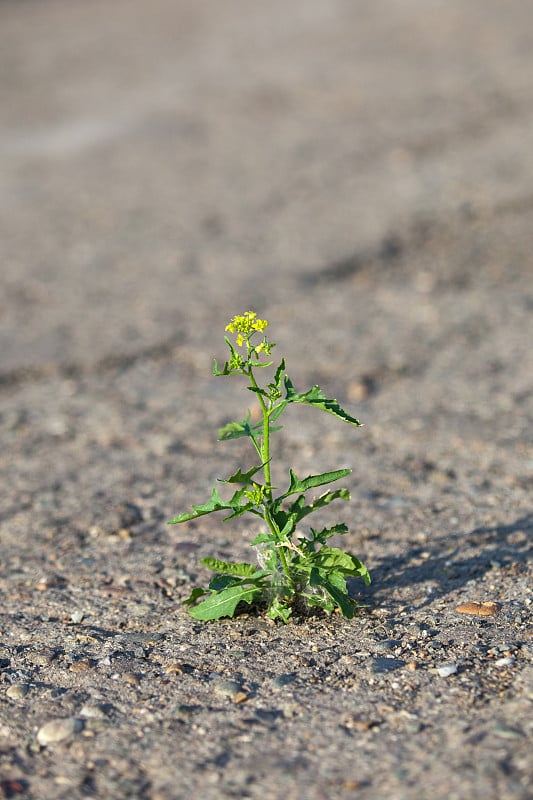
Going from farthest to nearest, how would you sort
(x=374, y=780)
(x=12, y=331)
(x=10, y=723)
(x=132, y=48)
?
1. (x=132, y=48)
2. (x=12, y=331)
3. (x=10, y=723)
4. (x=374, y=780)

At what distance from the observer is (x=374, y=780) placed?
1928mm

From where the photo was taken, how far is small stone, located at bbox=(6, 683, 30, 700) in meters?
2.30

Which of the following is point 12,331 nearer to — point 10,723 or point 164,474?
point 164,474

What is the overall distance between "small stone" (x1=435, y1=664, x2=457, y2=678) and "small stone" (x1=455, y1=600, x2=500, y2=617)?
284 mm

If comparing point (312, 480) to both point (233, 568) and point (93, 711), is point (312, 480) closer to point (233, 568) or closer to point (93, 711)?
point (233, 568)

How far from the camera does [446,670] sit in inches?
90.7

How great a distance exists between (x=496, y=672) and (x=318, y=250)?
12.5 ft

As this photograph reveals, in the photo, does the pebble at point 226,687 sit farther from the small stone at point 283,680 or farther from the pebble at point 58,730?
the pebble at point 58,730

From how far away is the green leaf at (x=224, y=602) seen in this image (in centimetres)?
252

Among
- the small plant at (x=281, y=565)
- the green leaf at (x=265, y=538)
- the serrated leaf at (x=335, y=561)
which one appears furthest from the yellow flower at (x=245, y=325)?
the serrated leaf at (x=335, y=561)

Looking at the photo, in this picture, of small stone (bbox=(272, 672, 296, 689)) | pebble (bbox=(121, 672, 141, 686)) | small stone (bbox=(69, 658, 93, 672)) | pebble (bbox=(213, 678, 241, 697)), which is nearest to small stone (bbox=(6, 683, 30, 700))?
small stone (bbox=(69, 658, 93, 672))

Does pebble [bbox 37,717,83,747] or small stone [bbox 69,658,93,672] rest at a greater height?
small stone [bbox 69,658,93,672]

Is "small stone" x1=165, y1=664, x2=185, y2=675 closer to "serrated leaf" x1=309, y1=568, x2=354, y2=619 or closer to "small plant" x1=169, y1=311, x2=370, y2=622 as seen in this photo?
"small plant" x1=169, y1=311, x2=370, y2=622

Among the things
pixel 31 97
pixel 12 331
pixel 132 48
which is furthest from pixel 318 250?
pixel 132 48
